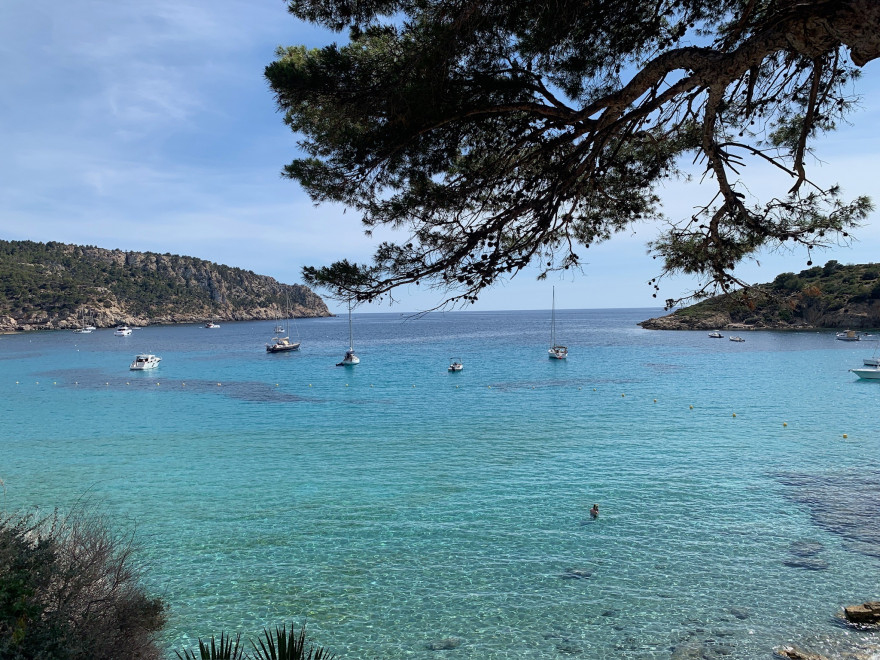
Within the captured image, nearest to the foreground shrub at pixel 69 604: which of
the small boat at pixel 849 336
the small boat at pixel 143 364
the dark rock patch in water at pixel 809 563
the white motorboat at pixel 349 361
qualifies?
the dark rock patch in water at pixel 809 563

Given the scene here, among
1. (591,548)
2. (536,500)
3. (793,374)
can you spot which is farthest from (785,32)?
(793,374)

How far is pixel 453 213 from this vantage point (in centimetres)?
666

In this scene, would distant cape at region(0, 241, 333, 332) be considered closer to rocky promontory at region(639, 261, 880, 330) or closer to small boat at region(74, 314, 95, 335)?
small boat at region(74, 314, 95, 335)

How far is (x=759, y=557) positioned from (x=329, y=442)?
14921 millimetres

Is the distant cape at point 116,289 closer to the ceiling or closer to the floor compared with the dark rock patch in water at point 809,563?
closer to the ceiling

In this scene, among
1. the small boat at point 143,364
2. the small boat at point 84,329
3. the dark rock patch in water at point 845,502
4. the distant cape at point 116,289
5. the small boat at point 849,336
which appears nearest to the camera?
the dark rock patch in water at point 845,502

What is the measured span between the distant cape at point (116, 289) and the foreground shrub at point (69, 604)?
110043 millimetres

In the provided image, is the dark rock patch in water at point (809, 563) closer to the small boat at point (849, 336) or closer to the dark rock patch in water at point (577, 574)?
the dark rock patch in water at point (577, 574)

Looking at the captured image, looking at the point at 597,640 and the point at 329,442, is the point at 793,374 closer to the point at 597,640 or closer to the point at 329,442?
the point at 329,442

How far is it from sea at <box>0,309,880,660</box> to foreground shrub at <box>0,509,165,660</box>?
2.65 m

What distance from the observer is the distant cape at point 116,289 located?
380 ft

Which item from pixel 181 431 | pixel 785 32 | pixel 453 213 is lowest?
pixel 181 431

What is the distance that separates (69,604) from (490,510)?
9650 mm

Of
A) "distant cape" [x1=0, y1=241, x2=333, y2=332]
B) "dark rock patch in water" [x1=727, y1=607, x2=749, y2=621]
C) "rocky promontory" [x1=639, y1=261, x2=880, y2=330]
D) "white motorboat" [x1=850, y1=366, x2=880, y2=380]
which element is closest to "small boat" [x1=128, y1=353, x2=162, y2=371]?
"dark rock patch in water" [x1=727, y1=607, x2=749, y2=621]
